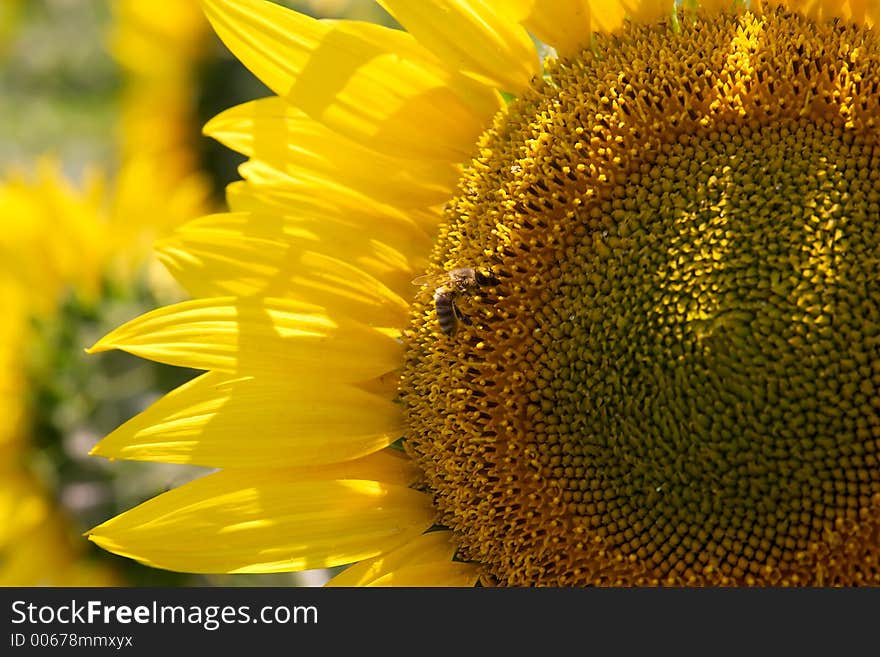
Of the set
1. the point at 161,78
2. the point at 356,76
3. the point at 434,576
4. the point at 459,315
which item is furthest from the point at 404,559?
the point at 161,78

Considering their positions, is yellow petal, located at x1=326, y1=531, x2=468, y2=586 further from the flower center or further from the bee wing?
A: the bee wing

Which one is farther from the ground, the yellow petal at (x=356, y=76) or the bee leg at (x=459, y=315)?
the yellow petal at (x=356, y=76)

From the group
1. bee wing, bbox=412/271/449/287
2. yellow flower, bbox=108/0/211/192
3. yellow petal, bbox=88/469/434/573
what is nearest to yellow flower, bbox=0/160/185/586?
yellow flower, bbox=108/0/211/192

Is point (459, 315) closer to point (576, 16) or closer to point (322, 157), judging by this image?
point (322, 157)

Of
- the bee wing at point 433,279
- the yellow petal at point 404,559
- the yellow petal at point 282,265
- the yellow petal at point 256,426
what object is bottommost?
the yellow petal at point 404,559

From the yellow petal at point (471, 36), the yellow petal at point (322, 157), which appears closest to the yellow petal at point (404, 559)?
the yellow petal at point (322, 157)

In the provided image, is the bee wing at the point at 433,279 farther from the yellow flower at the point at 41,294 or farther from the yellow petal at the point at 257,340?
the yellow flower at the point at 41,294
